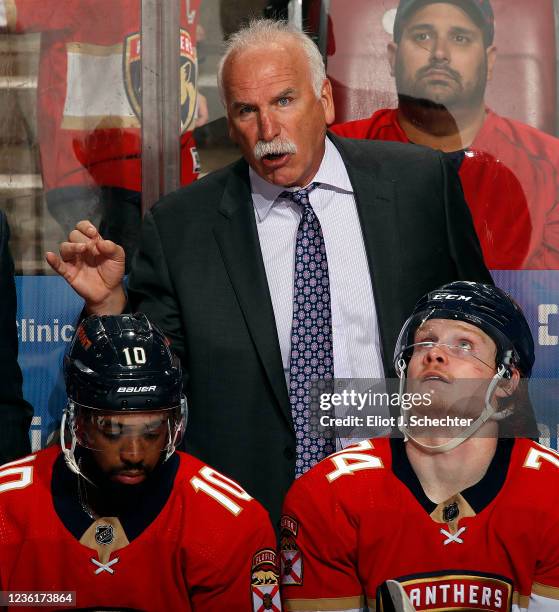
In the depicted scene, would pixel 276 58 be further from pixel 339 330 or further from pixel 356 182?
pixel 339 330

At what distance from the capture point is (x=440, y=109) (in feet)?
11.1

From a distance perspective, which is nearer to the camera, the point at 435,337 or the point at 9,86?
the point at 435,337

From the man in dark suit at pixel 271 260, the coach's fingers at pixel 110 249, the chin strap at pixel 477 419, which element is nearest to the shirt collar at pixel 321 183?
the man in dark suit at pixel 271 260

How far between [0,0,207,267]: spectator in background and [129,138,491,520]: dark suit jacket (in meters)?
0.54

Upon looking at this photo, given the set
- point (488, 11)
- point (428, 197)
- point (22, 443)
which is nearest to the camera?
point (22, 443)

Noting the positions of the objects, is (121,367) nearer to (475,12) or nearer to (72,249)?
(72,249)

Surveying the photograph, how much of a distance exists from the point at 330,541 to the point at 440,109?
1549 mm

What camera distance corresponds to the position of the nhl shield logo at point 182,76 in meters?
3.41

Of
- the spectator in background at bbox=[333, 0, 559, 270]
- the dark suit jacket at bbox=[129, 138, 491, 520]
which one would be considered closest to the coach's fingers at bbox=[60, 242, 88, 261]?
the dark suit jacket at bbox=[129, 138, 491, 520]

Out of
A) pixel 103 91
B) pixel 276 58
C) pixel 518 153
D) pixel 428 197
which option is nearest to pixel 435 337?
pixel 428 197

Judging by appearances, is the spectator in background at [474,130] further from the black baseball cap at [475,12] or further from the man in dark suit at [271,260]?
the man in dark suit at [271,260]

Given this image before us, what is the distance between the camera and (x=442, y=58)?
10.9ft

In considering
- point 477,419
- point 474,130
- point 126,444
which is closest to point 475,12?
point 474,130

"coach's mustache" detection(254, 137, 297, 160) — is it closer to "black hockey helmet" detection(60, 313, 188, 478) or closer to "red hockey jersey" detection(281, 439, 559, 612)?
"black hockey helmet" detection(60, 313, 188, 478)
